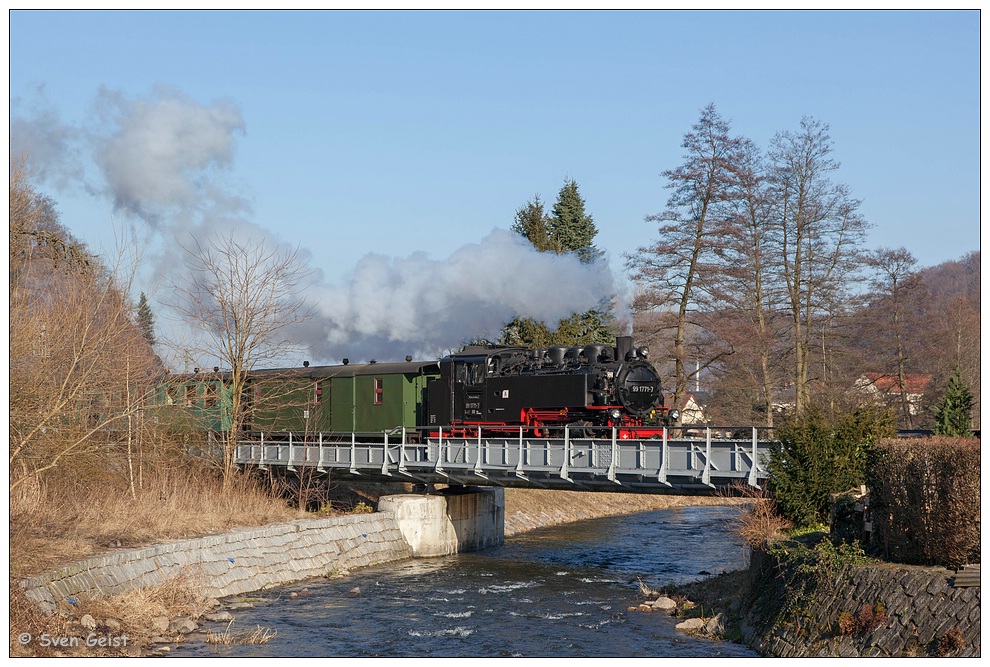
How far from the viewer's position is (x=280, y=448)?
31516mm

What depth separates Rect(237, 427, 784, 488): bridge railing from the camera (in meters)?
20.2

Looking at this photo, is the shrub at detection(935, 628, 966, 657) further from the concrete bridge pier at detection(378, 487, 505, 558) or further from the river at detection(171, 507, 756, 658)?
the concrete bridge pier at detection(378, 487, 505, 558)

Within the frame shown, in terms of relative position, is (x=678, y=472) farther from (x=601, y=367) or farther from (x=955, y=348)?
(x=955, y=348)

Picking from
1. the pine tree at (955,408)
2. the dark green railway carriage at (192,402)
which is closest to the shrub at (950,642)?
the pine tree at (955,408)

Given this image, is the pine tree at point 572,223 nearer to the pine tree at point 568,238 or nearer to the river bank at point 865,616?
the pine tree at point 568,238

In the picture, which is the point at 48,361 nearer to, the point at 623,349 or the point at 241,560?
the point at 241,560

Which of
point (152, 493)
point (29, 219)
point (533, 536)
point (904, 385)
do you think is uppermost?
point (29, 219)

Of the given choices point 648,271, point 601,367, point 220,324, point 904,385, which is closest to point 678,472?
point 601,367

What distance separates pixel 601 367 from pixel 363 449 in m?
7.87

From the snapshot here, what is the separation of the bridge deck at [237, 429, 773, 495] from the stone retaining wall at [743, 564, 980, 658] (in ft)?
16.4

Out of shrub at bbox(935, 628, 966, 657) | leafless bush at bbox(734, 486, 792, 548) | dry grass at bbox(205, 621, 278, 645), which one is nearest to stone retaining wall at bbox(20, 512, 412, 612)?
dry grass at bbox(205, 621, 278, 645)

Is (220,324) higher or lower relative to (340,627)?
higher

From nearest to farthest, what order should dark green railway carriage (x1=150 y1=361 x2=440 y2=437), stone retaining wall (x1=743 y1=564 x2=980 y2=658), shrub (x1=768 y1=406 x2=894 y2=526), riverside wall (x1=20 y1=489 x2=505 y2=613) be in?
stone retaining wall (x1=743 y1=564 x2=980 y2=658)
riverside wall (x1=20 y1=489 x2=505 y2=613)
shrub (x1=768 y1=406 x2=894 y2=526)
dark green railway carriage (x1=150 y1=361 x2=440 y2=437)
